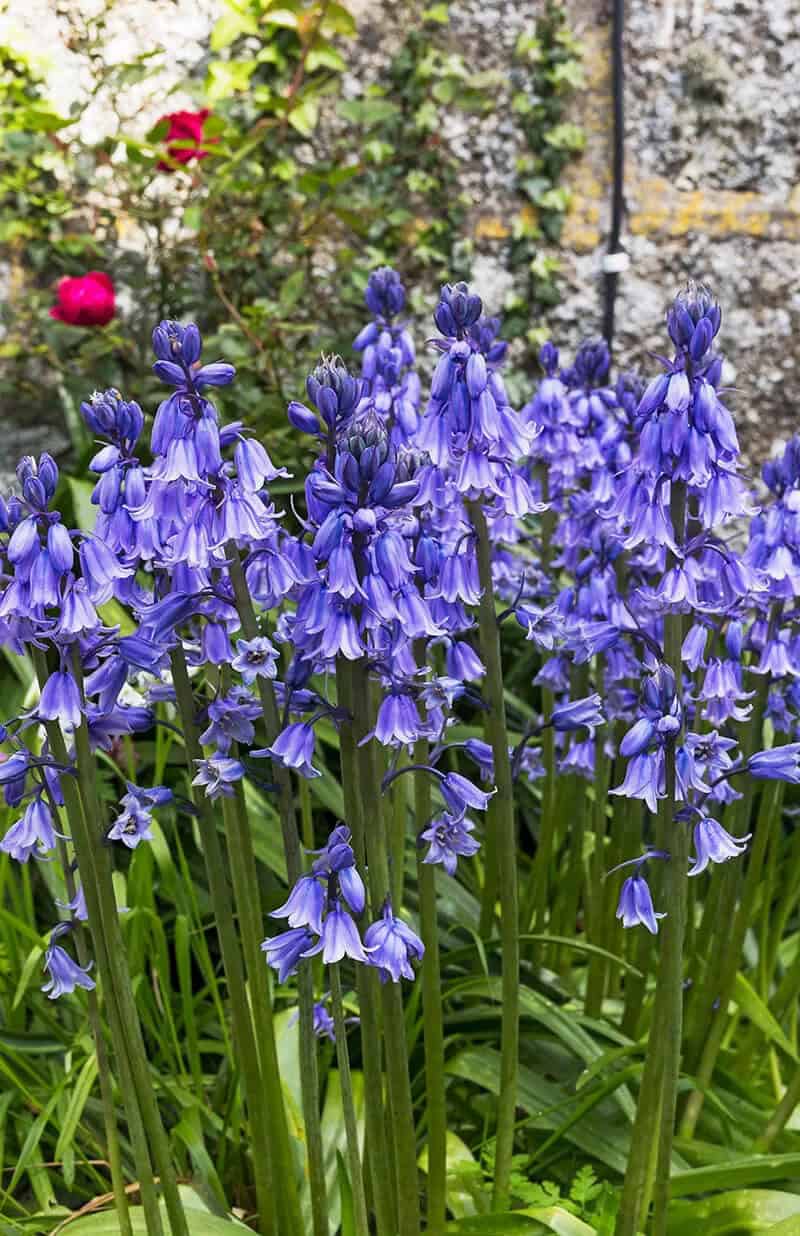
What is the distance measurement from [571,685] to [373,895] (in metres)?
1.49

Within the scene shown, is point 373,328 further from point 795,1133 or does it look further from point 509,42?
point 509,42

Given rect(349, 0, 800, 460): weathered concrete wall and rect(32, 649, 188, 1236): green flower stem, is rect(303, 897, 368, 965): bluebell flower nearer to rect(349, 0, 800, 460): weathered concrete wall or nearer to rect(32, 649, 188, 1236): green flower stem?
rect(32, 649, 188, 1236): green flower stem

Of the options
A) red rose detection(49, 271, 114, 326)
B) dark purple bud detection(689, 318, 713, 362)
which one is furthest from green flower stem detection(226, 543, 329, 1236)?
red rose detection(49, 271, 114, 326)

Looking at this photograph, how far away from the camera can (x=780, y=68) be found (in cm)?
536

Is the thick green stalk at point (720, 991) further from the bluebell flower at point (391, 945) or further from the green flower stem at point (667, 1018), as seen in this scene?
the bluebell flower at point (391, 945)

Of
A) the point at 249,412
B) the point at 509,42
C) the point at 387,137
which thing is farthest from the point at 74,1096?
the point at 509,42

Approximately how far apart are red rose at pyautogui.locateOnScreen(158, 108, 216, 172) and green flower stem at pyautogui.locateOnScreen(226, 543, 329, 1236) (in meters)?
3.43

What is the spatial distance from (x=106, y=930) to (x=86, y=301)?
336cm

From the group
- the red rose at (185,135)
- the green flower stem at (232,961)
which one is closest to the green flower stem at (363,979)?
the green flower stem at (232,961)

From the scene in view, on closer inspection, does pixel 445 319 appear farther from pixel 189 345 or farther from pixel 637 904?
pixel 637 904

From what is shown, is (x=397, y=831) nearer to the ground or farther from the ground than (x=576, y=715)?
nearer to the ground

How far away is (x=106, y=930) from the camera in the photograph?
6.16 feet

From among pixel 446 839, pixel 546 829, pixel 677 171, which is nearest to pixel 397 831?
pixel 546 829

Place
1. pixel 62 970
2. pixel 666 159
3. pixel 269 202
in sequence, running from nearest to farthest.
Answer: pixel 62 970 → pixel 269 202 → pixel 666 159
